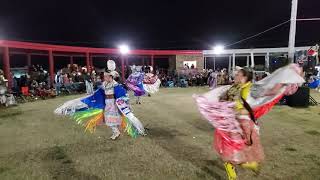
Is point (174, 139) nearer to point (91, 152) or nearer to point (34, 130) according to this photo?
point (91, 152)

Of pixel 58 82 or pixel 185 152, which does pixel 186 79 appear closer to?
pixel 58 82

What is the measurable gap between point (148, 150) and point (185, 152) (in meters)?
0.70

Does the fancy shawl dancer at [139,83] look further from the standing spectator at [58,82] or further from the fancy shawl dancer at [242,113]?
the fancy shawl dancer at [242,113]

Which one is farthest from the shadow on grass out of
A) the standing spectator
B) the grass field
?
the standing spectator

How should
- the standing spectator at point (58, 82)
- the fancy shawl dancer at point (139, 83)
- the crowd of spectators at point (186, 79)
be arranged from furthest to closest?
the crowd of spectators at point (186, 79)
the standing spectator at point (58, 82)
the fancy shawl dancer at point (139, 83)

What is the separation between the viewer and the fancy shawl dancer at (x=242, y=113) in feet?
14.3

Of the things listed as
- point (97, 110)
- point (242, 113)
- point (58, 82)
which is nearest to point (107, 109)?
point (97, 110)

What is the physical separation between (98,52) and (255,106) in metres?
19.8

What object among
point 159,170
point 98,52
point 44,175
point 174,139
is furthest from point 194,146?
point 98,52

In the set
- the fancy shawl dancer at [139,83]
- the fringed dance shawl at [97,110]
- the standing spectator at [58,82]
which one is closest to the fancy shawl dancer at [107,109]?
the fringed dance shawl at [97,110]

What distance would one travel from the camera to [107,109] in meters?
6.98

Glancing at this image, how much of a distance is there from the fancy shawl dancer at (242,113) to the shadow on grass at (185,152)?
63 centimetres

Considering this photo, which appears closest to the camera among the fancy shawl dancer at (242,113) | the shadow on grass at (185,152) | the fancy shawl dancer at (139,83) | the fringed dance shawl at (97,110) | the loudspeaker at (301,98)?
the fancy shawl dancer at (242,113)

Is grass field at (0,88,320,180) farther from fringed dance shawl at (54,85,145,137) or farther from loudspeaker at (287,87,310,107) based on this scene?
loudspeaker at (287,87,310,107)
